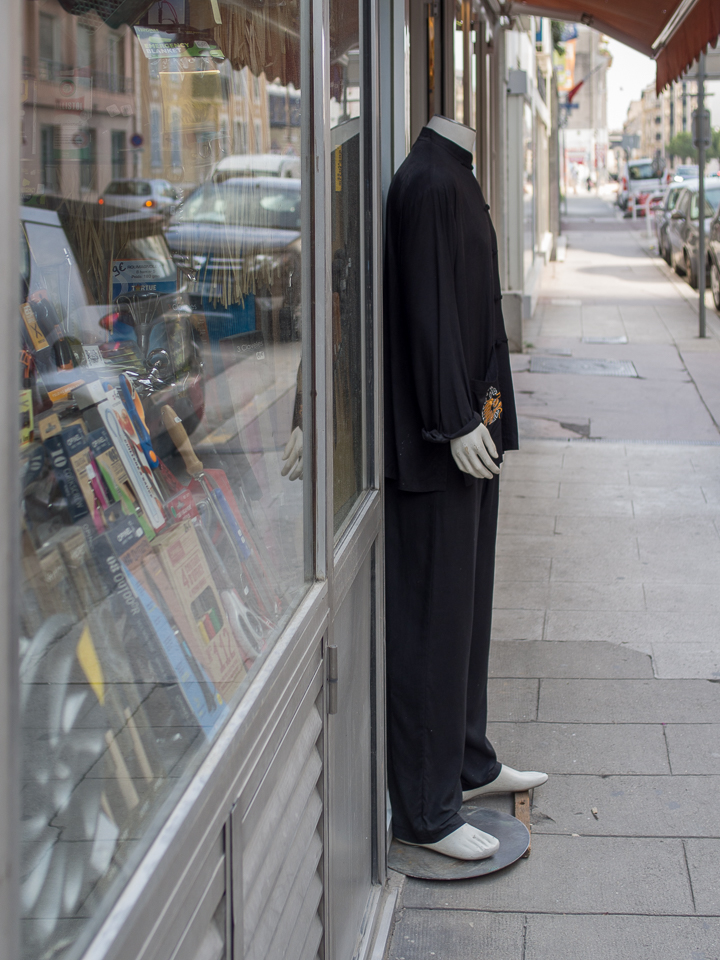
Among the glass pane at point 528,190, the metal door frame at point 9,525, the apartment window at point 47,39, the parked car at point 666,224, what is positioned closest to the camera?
the metal door frame at point 9,525

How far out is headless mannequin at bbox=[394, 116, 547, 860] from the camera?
7.94 feet

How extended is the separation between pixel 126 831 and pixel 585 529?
4698 mm

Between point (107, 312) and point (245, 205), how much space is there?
54 centimetres

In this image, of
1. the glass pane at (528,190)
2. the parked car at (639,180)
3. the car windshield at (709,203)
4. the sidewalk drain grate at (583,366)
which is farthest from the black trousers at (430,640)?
the parked car at (639,180)

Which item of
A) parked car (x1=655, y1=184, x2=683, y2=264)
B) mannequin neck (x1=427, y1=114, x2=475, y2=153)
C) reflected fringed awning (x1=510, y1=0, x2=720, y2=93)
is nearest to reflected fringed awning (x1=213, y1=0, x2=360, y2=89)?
mannequin neck (x1=427, y1=114, x2=475, y2=153)

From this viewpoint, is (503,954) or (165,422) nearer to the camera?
(165,422)

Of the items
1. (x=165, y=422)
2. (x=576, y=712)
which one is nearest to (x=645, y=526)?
(x=576, y=712)

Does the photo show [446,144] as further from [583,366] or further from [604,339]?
[604,339]

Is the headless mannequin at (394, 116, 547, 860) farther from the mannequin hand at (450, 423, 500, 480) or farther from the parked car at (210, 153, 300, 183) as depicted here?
the parked car at (210, 153, 300, 183)

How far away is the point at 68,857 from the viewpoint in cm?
101

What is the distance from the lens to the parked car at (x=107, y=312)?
4.67 feet

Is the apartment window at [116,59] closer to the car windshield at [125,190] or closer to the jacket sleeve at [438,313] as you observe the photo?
the car windshield at [125,190]

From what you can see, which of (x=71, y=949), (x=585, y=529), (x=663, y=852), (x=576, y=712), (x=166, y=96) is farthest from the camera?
(x=585, y=529)

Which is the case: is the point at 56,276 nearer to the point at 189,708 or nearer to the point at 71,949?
the point at 189,708
